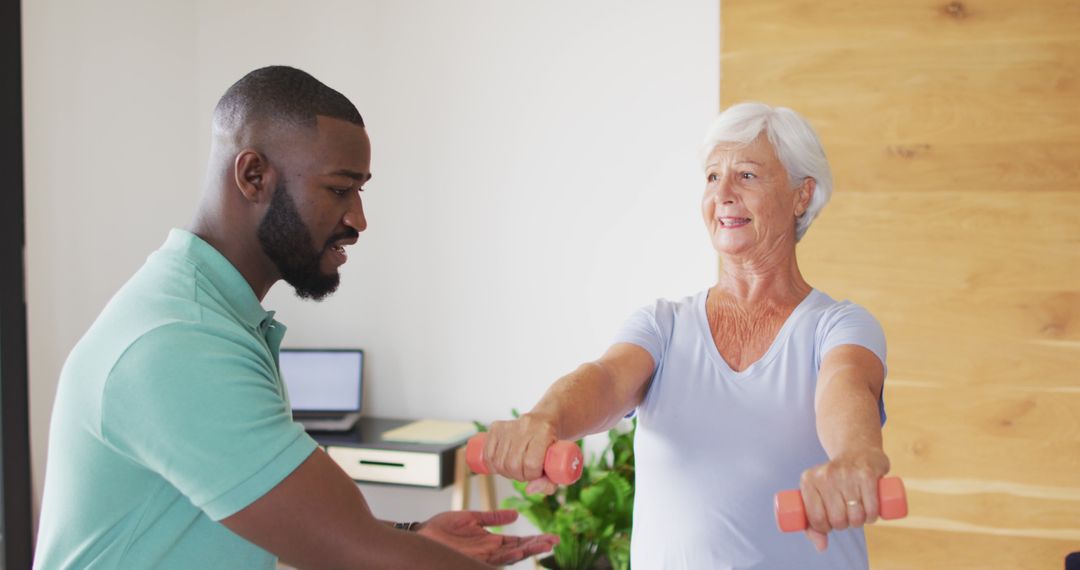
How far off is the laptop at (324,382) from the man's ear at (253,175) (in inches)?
107

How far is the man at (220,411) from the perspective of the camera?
93cm

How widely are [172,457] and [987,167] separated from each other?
2.61 m

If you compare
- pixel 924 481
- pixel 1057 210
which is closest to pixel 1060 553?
pixel 924 481

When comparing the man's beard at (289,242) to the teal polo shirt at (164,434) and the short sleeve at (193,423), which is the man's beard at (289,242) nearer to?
the teal polo shirt at (164,434)

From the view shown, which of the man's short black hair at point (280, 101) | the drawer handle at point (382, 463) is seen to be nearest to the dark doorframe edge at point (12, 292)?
the drawer handle at point (382, 463)

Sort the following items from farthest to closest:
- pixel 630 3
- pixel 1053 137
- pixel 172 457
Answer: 1. pixel 630 3
2. pixel 1053 137
3. pixel 172 457

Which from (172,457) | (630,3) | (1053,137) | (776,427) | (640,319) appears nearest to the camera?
(172,457)

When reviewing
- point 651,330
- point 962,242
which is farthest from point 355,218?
point 962,242

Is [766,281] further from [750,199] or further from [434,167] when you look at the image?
[434,167]

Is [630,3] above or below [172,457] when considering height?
above

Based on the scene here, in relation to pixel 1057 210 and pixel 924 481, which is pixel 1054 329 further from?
pixel 924 481

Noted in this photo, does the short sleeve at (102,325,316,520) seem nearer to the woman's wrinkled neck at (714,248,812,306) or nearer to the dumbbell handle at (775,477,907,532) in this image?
the dumbbell handle at (775,477,907,532)

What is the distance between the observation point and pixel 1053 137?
2.79m

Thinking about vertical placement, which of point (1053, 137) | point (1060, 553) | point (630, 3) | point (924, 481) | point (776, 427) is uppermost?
point (630, 3)
